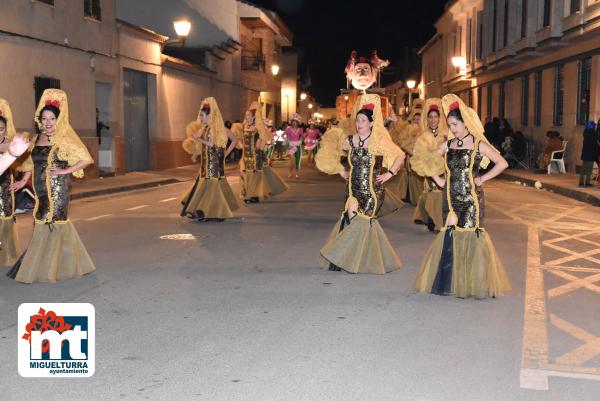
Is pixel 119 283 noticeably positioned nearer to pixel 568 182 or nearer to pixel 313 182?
pixel 313 182

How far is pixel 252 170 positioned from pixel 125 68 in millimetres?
10949

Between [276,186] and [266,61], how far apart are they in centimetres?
3252

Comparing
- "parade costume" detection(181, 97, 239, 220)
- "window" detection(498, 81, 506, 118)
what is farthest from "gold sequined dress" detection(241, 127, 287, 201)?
"window" detection(498, 81, 506, 118)

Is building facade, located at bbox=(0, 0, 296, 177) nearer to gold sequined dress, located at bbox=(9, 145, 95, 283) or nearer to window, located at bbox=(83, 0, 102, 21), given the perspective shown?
window, located at bbox=(83, 0, 102, 21)

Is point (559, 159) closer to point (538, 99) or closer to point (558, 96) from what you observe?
point (558, 96)

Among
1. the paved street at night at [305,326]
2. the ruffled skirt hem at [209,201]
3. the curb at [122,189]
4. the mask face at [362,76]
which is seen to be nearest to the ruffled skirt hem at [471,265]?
the paved street at night at [305,326]

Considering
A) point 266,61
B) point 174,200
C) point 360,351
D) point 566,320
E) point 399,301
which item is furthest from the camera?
point 266,61

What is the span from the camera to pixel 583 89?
26.4 metres

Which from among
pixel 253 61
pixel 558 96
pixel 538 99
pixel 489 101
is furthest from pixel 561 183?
pixel 253 61

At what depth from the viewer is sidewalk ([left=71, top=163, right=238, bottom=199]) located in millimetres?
19362

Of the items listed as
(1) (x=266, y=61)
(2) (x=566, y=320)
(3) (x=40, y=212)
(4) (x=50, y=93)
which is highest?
(1) (x=266, y=61)

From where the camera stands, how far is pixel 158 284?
8.19 meters

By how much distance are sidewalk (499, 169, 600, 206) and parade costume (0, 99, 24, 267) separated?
12.8 m

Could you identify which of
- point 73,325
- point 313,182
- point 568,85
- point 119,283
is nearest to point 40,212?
point 119,283
